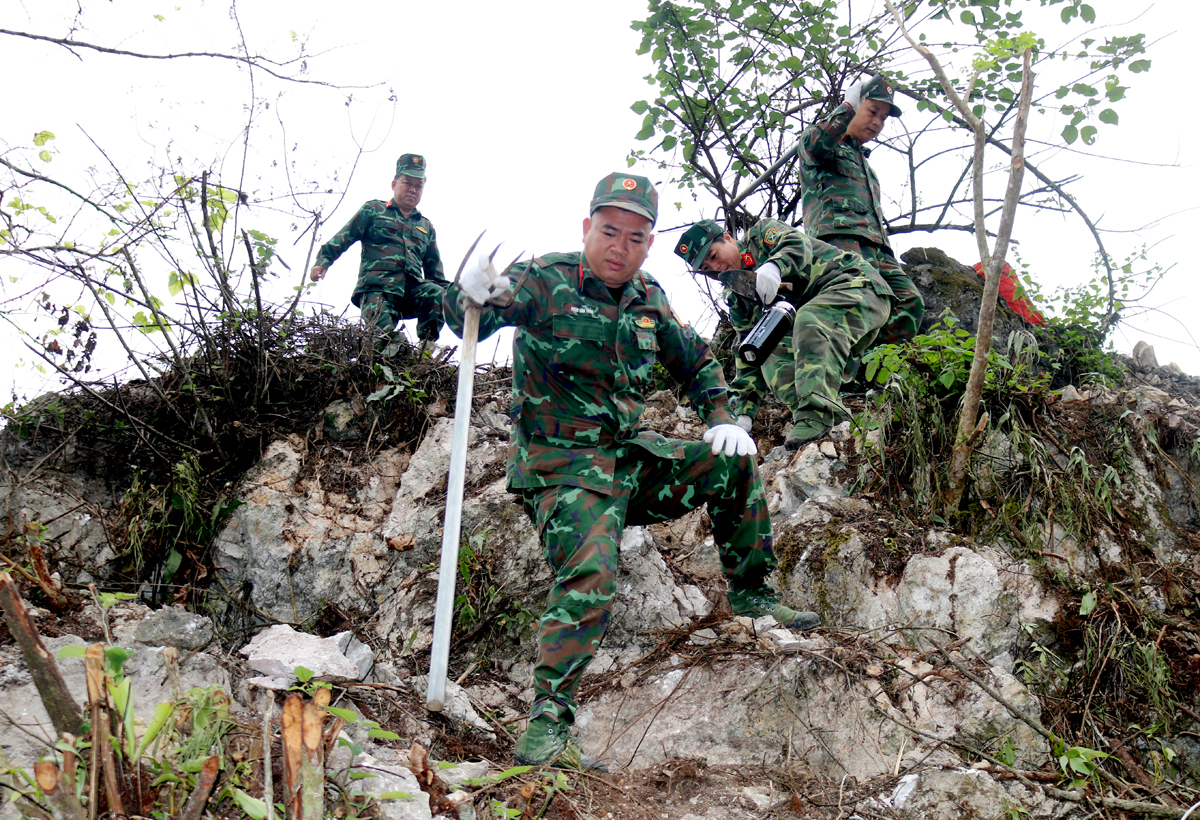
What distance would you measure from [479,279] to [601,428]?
825mm

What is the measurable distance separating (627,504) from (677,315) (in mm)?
945

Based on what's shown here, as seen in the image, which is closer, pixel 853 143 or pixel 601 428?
pixel 601 428

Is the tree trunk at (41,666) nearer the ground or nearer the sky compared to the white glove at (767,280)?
nearer the ground

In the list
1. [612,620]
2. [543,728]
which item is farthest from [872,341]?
[543,728]

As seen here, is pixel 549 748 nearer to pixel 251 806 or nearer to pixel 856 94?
pixel 251 806

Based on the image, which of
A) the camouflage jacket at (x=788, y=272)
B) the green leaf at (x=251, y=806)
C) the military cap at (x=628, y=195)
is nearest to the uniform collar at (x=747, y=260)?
the camouflage jacket at (x=788, y=272)

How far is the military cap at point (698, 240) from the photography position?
5.62 metres

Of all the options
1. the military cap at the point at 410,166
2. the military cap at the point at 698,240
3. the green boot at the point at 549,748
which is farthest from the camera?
the military cap at the point at 410,166

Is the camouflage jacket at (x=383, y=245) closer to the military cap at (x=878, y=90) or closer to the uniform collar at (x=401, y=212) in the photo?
the uniform collar at (x=401, y=212)

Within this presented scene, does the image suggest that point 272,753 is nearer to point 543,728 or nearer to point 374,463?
point 543,728

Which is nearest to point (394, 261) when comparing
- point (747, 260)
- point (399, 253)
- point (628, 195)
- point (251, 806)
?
point (399, 253)

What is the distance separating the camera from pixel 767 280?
546 cm

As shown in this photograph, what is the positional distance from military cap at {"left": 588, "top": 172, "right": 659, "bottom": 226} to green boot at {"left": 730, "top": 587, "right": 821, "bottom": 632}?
1.73m

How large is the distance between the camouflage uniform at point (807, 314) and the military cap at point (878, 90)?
43.9 inches
